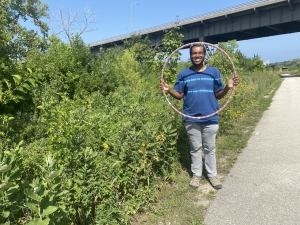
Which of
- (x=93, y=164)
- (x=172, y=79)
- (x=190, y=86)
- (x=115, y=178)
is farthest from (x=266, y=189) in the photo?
(x=172, y=79)

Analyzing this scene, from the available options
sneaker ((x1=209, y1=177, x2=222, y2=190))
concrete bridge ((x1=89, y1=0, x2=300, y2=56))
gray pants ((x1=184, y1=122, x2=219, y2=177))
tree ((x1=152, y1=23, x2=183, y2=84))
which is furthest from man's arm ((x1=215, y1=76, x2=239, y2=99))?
concrete bridge ((x1=89, y1=0, x2=300, y2=56))

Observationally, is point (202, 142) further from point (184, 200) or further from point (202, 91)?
point (184, 200)

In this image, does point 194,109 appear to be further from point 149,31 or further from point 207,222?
point 149,31

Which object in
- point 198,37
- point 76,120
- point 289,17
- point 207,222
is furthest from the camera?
point 198,37

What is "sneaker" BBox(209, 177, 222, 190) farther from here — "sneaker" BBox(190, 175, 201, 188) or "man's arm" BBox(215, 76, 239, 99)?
"man's arm" BBox(215, 76, 239, 99)

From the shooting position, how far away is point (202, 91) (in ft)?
13.9

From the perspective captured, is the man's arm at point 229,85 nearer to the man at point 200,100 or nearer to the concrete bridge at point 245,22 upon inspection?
the man at point 200,100

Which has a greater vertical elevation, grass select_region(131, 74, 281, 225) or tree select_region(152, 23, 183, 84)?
tree select_region(152, 23, 183, 84)

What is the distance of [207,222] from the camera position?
3455mm

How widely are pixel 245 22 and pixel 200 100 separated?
35.3m

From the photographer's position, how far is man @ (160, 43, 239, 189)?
4242mm

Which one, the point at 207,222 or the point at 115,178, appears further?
the point at 207,222

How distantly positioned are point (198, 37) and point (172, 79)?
3445 centimetres

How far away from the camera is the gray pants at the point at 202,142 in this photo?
437 cm
